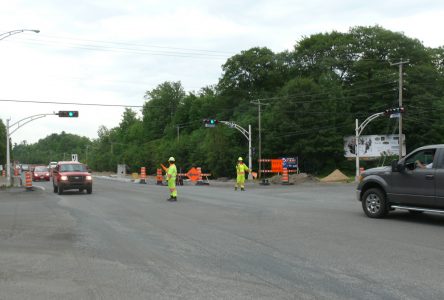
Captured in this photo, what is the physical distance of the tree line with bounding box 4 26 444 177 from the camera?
2472 inches

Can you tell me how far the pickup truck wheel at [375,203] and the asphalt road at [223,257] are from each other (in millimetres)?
311

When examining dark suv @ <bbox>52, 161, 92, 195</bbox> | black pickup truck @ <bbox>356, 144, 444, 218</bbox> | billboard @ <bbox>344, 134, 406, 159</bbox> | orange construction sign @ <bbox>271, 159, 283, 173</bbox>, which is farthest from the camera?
billboard @ <bbox>344, 134, 406, 159</bbox>

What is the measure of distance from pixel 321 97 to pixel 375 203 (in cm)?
5332

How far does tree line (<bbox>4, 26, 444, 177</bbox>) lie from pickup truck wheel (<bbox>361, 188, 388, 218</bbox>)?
149ft

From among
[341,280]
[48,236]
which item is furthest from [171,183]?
[341,280]

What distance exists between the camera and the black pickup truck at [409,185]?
11.8 metres

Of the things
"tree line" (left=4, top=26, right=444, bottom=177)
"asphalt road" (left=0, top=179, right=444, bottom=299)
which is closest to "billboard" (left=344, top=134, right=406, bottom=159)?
"tree line" (left=4, top=26, right=444, bottom=177)

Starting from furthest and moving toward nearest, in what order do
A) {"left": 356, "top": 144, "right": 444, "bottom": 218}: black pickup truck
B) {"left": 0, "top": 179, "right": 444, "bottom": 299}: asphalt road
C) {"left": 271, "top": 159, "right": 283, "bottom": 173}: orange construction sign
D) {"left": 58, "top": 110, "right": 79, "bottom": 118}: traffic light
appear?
1. {"left": 271, "top": 159, "right": 283, "bottom": 173}: orange construction sign
2. {"left": 58, "top": 110, "right": 79, "bottom": 118}: traffic light
3. {"left": 356, "top": 144, "right": 444, "bottom": 218}: black pickup truck
4. {"left": 0, "top": 179, "right": 444, "bottom": 299}: asphalt road

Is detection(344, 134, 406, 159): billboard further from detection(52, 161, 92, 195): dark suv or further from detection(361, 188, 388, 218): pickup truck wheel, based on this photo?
detection(361, 188, 388, 218): pickup truck wheel

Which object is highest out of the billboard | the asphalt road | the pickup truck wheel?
the billboard

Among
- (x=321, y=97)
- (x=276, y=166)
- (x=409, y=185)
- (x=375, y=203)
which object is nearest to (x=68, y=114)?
(x=276, y=166)

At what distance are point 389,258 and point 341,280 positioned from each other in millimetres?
1766

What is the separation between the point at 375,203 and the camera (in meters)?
13.3

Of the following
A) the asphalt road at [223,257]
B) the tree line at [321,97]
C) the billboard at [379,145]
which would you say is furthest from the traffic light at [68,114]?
the billboard at [379,145]
